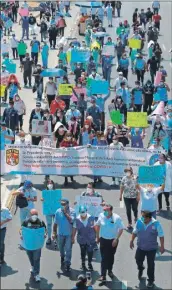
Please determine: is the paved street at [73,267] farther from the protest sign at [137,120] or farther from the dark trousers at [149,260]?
the protest sign at [137,120]

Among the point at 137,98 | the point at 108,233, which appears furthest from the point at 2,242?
the point at 137,98

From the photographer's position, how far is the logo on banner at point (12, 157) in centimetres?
2258

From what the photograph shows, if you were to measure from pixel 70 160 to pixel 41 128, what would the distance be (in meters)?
2.03

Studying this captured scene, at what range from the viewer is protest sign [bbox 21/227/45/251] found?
16.7m

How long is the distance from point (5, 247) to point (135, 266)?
2698 mm

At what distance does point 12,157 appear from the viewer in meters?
22.6

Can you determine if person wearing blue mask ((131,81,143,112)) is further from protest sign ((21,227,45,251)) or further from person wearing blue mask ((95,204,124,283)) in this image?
protest sign ((21,227,45,251))

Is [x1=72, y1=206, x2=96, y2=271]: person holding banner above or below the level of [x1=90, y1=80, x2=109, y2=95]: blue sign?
below

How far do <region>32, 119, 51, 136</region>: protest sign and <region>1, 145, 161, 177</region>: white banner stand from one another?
172cm

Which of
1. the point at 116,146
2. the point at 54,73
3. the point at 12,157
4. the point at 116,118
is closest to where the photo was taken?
the point at 12,157

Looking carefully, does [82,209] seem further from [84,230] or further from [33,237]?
[33,237]

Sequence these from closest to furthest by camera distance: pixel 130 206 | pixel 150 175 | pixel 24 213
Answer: pixel 24 213 → pixel 130 206 → pixel 150 175

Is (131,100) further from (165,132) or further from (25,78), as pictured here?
(25,78)

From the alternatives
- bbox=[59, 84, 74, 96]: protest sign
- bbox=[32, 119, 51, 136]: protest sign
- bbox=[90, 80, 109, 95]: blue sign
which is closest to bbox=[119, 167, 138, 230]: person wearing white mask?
bbox=[32, 119, 51, 136]: protest sign
